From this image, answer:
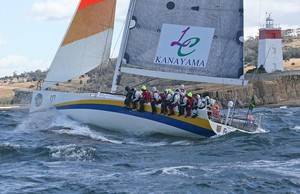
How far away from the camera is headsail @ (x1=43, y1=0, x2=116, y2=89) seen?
25.6 metres

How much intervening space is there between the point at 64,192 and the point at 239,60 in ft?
42.5

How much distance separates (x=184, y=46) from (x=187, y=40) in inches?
10.1

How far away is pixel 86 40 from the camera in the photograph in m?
25.6

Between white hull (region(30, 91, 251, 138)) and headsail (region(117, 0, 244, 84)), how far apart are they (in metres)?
2.08

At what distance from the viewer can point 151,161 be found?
60.2 feet

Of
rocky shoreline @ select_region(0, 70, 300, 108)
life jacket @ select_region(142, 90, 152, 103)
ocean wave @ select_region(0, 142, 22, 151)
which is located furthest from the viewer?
rocky shoreline @ select_region(0, 70, 300, 108)

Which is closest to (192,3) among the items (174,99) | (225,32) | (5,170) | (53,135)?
(225,32)

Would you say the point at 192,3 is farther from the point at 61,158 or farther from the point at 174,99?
the point at 61,158

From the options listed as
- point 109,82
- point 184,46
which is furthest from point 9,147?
point 109,82

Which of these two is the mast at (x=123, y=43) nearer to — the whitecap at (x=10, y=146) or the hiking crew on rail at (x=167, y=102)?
the hiking crew on rail at (x=167, y=102)

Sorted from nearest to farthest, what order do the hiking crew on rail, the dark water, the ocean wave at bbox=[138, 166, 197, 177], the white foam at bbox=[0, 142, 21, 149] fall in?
the dark water, the ocean wave at bbox=[138, 166, 197, 177], the white foam at bbox=[0, 142, 21, 149], the hiking crew on rail

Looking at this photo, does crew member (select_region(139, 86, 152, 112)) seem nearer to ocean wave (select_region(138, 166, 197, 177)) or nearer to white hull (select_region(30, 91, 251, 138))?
white hull (select_region(30, 91, 251, 138))

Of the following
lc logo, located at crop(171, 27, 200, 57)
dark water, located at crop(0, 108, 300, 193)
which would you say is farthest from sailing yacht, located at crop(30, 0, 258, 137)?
dark water, located at crop(0, 108, 300, 193)

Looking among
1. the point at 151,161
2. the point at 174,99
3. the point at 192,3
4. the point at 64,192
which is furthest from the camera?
the point at 192,3
